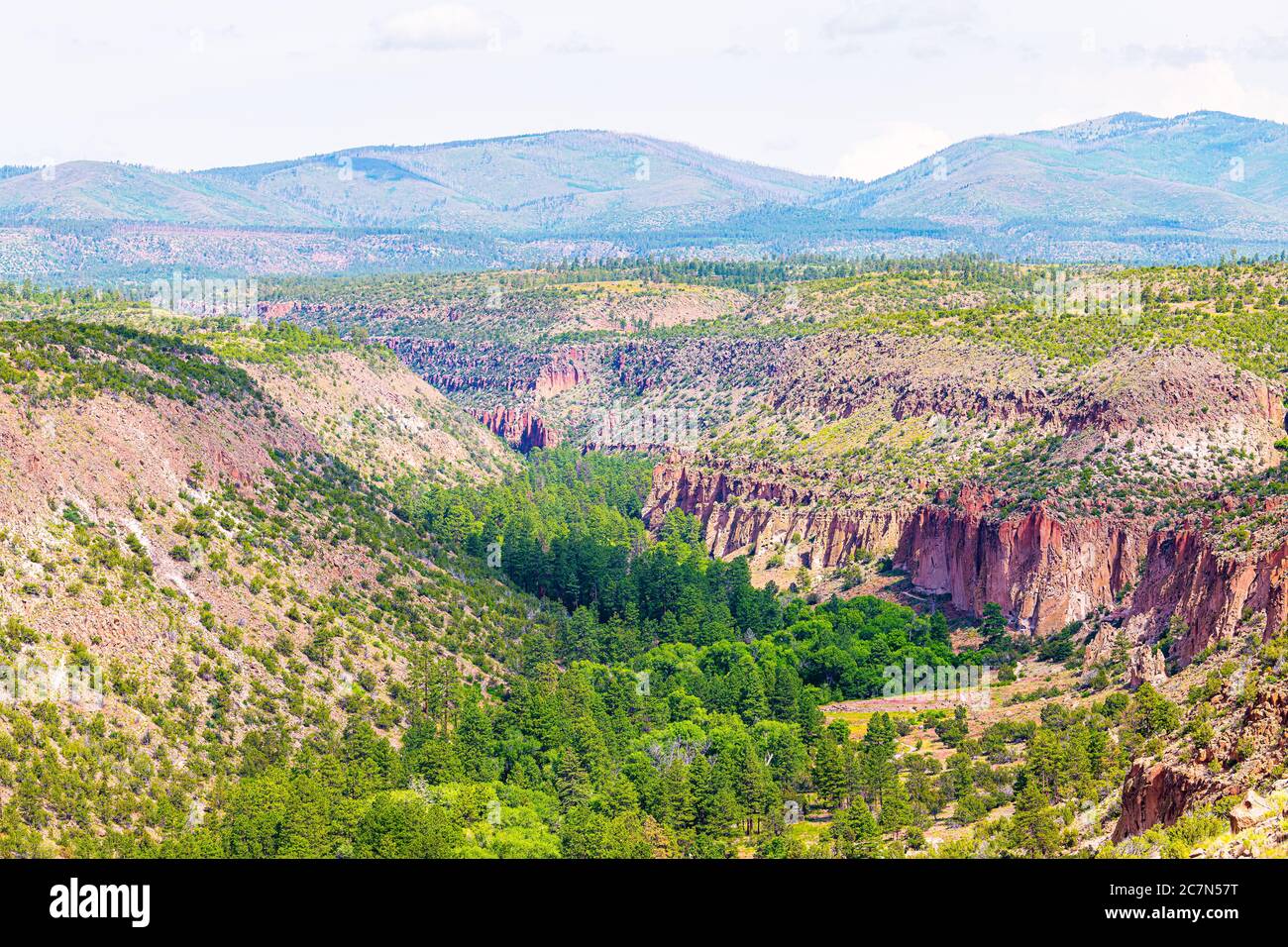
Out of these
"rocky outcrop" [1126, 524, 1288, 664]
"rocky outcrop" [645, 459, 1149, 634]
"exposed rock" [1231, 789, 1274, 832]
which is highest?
"exposed rock" [1231, 789, 1274, 832]

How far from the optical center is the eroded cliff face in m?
81.6

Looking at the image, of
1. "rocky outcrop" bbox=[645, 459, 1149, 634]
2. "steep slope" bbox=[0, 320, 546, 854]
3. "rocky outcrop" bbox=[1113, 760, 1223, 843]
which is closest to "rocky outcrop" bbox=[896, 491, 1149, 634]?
"rocky outcrop" bbox=[645, 459, 1149, 634]

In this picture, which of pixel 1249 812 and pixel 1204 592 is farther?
pixel 1204 592

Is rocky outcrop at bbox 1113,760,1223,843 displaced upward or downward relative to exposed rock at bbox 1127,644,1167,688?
upward

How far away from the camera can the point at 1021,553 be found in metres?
110

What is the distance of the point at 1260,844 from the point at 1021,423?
322 feet

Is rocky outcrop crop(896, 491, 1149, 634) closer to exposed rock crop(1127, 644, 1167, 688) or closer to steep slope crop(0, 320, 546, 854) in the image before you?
exposed rock crop(1127, 644, 1167, 688)

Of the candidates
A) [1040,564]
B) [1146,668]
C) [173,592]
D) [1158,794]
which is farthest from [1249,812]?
[1040,564]

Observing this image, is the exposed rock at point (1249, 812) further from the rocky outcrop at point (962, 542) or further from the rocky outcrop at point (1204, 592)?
the rocky outcrop at point (962, 542)

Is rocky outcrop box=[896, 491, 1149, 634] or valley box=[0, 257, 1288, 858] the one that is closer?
valley box=[0, 257, 1288, 858]

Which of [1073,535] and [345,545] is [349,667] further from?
[1073,535]

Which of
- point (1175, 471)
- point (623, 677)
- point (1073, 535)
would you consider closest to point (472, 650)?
point (623, 677)

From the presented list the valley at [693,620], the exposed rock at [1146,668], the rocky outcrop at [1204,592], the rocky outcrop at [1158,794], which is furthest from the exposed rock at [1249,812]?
the exposed rock at [1146,668]

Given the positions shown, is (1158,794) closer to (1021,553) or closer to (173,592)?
(173,592)
